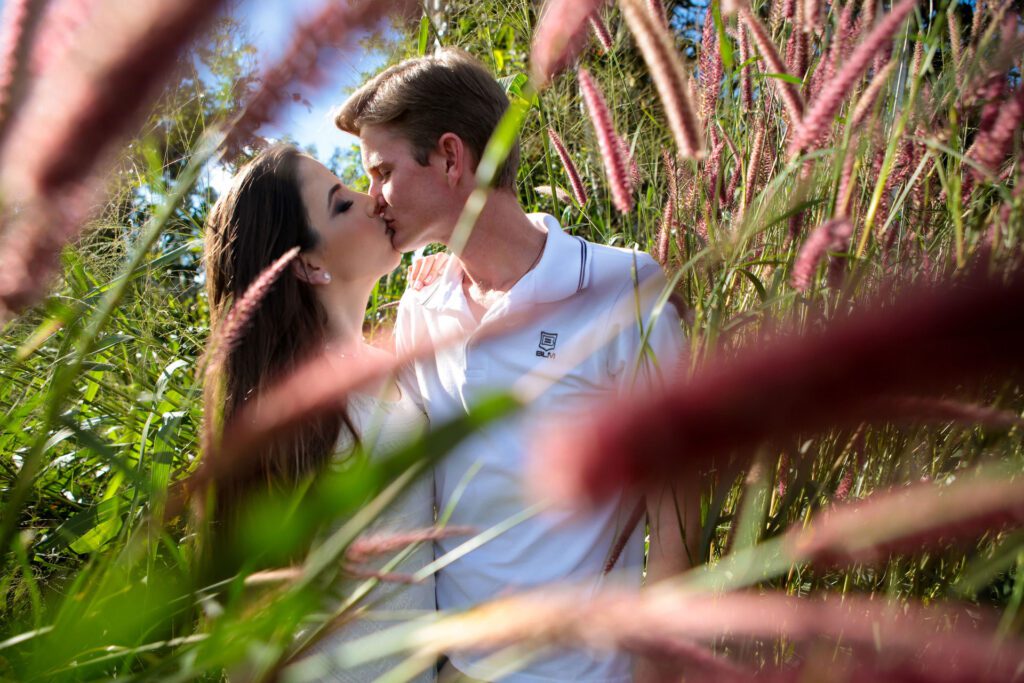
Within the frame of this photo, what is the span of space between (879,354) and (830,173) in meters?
0.76

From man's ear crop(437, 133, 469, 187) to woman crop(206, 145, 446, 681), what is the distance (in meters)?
0.27

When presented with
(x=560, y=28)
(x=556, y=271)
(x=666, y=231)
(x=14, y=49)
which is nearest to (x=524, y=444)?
(x=556, y=271)

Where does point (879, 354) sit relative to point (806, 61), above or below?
below

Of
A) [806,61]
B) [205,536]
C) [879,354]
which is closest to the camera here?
[879,354]

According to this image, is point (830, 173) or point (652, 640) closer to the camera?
point (652, 640)

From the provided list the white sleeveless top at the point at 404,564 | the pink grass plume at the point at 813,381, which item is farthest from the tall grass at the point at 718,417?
the white sleeveless top at the point at 404,564

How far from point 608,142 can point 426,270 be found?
5.92ft

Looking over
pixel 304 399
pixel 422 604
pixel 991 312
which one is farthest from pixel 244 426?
pixel 422 604

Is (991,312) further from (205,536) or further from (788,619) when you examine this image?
(205,536)

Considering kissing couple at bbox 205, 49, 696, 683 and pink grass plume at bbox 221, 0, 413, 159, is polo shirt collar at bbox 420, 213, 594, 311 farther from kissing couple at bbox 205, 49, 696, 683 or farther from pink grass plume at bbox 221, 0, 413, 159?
pink grass plume at bbox 221, 0, 413, 159

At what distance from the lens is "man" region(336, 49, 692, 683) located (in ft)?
5.68

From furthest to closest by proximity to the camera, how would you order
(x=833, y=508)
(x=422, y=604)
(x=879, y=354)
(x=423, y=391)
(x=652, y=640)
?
(x=423, y=391) → (x=422, y=604) → (x=833, y=508) → (x=652, y=640) → (x=879, y=354)

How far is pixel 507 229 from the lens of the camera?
2.24m

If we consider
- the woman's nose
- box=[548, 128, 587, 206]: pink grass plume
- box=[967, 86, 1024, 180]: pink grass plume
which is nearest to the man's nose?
the woman's nose
